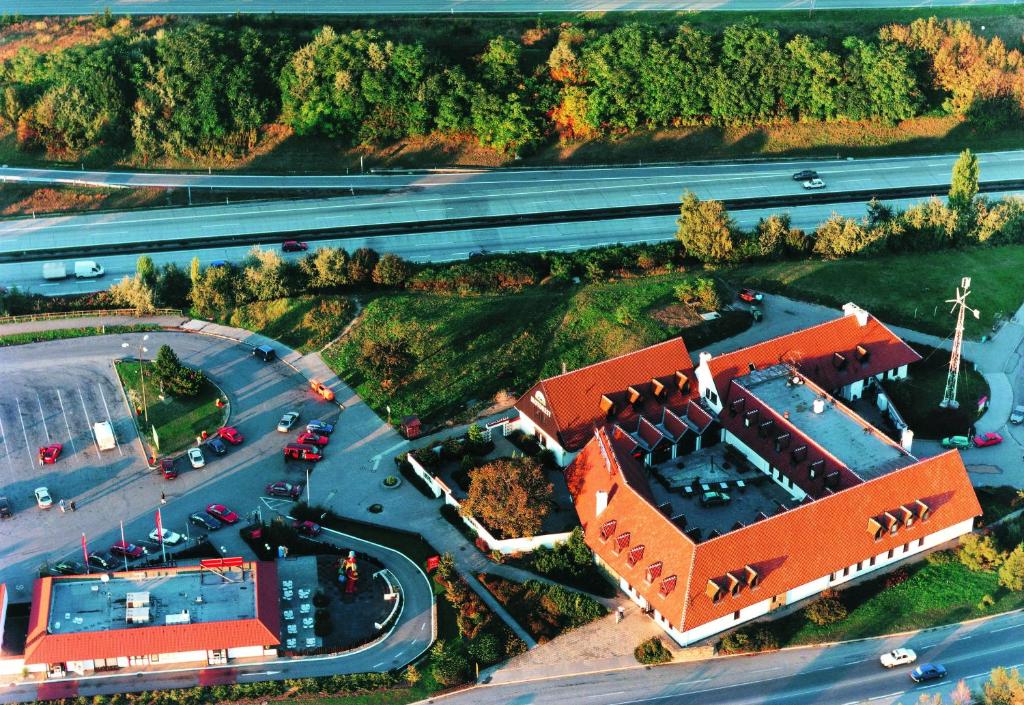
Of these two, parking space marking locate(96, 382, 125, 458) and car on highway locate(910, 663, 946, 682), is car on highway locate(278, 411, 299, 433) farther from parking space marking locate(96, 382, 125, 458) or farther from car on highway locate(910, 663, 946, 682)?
car on highway locate(910, 663, 946, 682)

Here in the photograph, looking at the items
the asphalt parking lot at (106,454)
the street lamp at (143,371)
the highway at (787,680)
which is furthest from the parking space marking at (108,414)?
the highway at (787,680)

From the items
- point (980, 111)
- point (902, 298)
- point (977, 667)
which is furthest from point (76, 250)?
point (980, 111)

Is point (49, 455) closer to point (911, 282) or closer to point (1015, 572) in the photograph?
point (1015, 572)

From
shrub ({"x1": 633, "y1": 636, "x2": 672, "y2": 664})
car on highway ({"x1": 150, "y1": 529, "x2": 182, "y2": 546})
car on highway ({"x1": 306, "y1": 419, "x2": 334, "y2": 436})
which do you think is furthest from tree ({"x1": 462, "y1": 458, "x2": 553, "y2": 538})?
car on highway ({"x1": 150, "y1": 529, "x2": 182, "y2": 546})

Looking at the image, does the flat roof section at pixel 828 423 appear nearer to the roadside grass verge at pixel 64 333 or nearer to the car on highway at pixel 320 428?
the car on highway at pixel 320 428

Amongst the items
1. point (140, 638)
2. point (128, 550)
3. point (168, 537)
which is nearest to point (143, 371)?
point (168, 537)

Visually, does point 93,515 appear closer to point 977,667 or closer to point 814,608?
point 814,608
